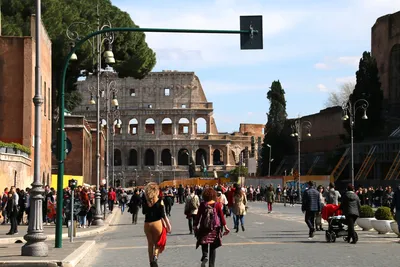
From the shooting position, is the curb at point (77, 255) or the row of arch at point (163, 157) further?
the row of arch at point (163, 157)

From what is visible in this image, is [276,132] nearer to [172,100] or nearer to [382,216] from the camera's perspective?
[172,100]

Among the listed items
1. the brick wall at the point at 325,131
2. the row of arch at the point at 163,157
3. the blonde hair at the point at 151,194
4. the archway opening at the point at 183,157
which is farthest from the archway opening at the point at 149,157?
the blonde hair at the point at 151,194

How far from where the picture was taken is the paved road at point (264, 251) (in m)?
16.2

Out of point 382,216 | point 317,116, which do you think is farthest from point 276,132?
point 382,216

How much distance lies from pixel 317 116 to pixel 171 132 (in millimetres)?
60750

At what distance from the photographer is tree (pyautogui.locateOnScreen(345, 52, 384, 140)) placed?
71625 millimetres

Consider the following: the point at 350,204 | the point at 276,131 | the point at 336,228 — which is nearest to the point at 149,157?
the point at 276,131

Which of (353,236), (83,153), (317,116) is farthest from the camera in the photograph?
(317,116)

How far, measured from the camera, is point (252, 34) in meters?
19.2

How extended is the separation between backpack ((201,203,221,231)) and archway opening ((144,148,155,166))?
138 metres

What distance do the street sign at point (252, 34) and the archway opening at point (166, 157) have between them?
13395cm

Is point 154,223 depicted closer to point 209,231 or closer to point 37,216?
point 209,231

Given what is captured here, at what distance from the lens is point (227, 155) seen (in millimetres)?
152625

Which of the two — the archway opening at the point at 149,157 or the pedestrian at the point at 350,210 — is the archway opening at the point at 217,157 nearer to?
the archway opening at the point at 149,157
